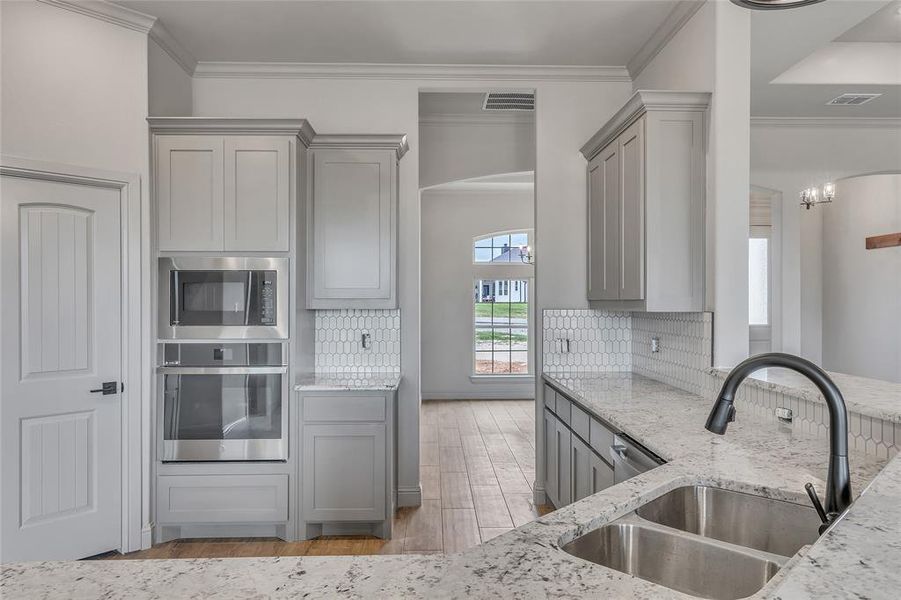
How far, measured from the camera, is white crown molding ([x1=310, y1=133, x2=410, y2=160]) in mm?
3574

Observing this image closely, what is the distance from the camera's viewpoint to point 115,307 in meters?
3.10

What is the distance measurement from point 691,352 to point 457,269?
203 inches

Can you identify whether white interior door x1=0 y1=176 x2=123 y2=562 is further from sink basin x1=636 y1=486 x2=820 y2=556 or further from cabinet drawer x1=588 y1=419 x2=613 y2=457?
sink basin x1=636 y1=486 x2=820 y2=556

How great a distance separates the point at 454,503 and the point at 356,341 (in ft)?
4.54

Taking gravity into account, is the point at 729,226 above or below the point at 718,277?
above

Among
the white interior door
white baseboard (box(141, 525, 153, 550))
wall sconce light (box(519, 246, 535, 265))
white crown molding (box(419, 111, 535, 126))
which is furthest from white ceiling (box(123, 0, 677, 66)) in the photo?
wall sconce light (box(519, 246, 535, 265))

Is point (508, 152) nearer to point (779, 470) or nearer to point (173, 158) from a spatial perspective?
point (173, 158)

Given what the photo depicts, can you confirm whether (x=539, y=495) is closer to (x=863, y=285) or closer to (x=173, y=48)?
(x=173, y=48)

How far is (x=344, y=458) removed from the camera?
3268mm

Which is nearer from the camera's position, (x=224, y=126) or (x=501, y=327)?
(x=224, y=126)

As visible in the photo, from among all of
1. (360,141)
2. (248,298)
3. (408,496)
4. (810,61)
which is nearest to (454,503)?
(408,496)

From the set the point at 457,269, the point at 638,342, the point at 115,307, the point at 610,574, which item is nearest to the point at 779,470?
the point at 610,574

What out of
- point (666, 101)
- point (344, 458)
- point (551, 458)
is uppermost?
point (666, 101)

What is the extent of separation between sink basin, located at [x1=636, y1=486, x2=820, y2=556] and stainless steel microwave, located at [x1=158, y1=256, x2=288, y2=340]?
95.9 inches
